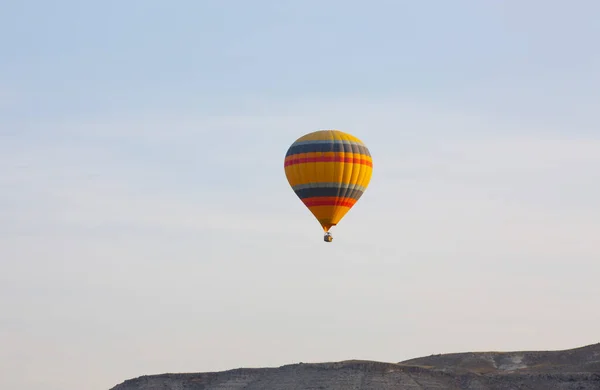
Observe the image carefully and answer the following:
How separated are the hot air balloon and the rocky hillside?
25912 millimetres

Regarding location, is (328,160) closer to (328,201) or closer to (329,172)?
(329,172)

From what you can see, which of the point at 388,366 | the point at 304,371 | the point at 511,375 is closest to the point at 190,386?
the point at 304,371

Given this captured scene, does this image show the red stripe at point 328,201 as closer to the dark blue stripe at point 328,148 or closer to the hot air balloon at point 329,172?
the hot air balloon at point 329,172

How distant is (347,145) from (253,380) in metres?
37.8

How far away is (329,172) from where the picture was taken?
101m

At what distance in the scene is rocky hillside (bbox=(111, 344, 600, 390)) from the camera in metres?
122

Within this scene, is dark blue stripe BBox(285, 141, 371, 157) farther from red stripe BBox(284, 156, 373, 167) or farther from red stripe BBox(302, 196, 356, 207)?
red stripe BBox(302, 196, 356, 207)

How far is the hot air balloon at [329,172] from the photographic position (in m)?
102

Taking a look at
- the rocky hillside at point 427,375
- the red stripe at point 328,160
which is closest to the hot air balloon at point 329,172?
the red stripe at point 328,160

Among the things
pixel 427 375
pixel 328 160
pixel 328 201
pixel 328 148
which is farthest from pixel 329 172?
pixel 427 375

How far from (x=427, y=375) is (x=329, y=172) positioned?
104ft

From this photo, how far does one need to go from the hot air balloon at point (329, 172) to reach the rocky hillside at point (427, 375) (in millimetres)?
25912

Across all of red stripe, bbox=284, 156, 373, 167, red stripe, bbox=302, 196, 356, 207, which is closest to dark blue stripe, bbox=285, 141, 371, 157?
red stripe, bbox=284, 156, 373, 167

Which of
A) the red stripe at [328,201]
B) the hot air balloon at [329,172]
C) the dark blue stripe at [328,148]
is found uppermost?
the dark blue stripe at [328,148]
